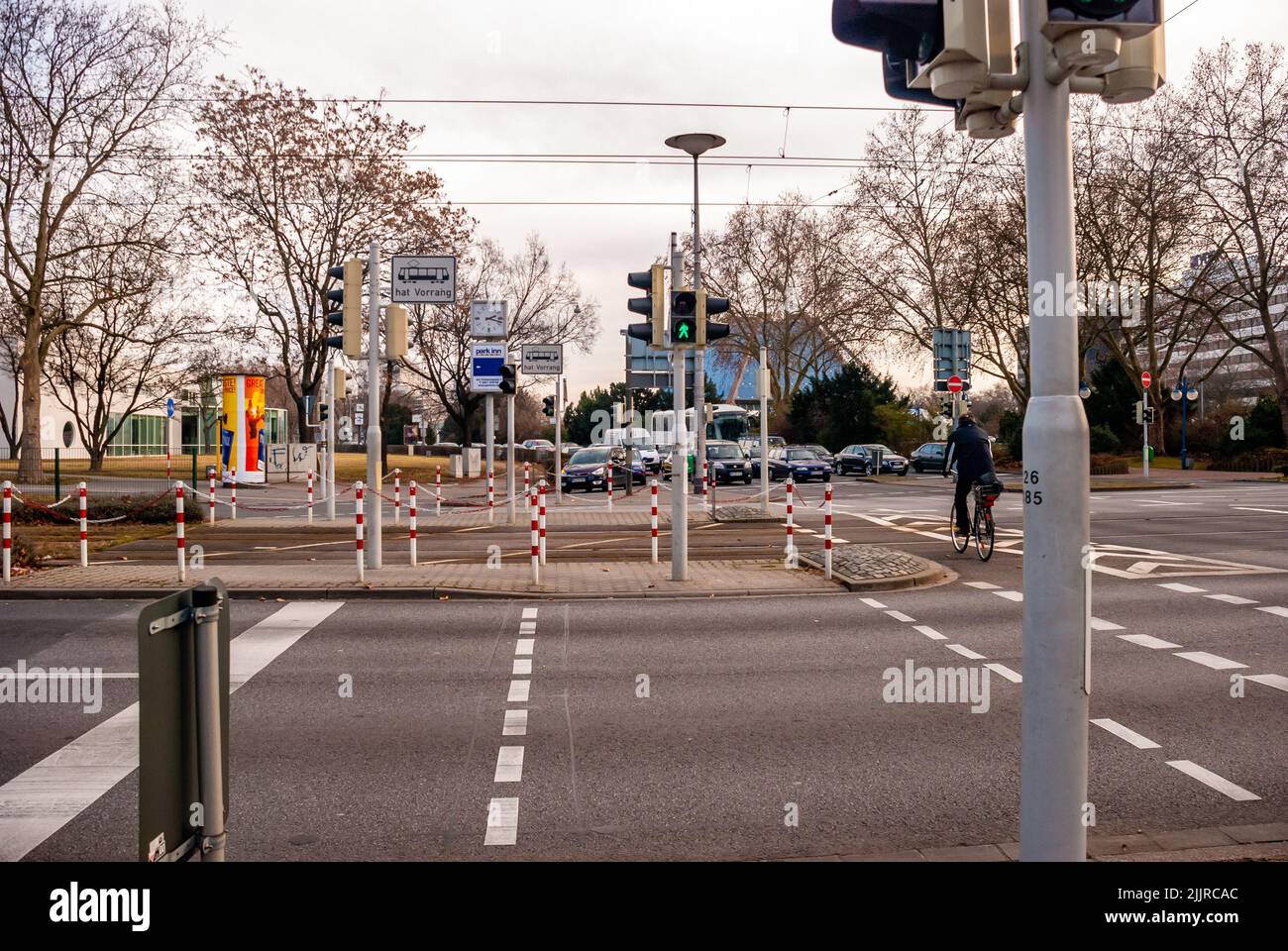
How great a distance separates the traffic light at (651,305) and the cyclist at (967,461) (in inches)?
192

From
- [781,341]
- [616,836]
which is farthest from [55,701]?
[781,341]

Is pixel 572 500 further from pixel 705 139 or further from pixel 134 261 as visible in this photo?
pixel 134 261

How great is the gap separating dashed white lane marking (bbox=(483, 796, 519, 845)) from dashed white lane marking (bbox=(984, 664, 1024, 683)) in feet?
13.4

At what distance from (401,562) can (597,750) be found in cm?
943

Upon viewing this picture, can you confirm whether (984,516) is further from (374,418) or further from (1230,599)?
(374,418)

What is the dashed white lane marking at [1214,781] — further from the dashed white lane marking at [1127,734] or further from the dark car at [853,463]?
the dark car at [853,463]

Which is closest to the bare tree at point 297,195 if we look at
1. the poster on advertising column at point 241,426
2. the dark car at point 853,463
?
the poster on advertising column at point 241,426

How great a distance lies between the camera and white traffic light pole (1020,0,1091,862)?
3.45 meters

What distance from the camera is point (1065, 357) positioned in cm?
349

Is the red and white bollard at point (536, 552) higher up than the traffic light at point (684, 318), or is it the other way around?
the traffic light at point (684, 318)

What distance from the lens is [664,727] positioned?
22.0 ft

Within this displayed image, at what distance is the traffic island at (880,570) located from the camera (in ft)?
41.7

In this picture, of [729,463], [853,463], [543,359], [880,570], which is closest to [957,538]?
[880,570]

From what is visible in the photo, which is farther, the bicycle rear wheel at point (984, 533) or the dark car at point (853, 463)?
the dark car at point (853, 463)
